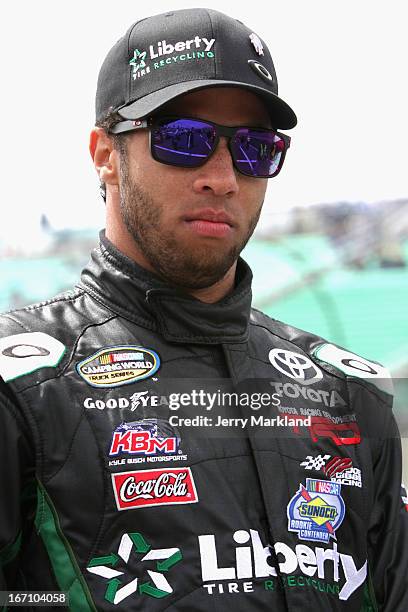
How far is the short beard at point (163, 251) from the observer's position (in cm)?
201

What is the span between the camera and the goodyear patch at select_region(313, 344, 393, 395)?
2234mm

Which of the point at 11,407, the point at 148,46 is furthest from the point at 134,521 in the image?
the point at 148,46

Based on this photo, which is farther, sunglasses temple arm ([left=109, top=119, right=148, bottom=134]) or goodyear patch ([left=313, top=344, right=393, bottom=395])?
goodyear patch ([left=313, top=344, right=393, bottom=395])

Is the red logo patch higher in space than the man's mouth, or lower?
lower

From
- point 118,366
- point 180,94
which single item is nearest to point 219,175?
point 180,94

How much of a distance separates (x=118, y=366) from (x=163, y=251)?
29 centimetres

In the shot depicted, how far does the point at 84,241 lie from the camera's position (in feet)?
30.5

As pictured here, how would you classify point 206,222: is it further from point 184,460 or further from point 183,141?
point 184,460

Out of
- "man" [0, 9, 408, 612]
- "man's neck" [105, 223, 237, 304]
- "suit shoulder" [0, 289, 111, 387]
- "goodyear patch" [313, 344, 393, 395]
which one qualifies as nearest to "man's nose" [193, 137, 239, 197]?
"man" [0, 9, 408, 612]

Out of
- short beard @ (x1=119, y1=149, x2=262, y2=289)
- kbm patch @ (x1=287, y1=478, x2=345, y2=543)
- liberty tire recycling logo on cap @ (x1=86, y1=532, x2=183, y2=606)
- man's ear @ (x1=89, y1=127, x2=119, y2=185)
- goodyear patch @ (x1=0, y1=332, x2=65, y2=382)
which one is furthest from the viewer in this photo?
man's ear @ (x1=89, y1=127, x2=119, y2=185)

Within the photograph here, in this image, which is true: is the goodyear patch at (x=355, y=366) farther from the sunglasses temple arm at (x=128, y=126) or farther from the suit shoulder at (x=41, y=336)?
the sunglasses temple arm at (x=128, y=126)

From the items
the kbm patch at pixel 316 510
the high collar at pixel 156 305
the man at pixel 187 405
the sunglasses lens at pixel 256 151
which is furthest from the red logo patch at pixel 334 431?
the sunglasses lens at pixel 256 151

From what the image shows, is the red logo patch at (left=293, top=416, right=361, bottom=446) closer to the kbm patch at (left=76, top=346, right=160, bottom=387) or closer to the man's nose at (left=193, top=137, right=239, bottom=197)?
the kbm patch at (left=76, top=346, right=160, bottom=387)

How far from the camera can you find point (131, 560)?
1723 millimetres
